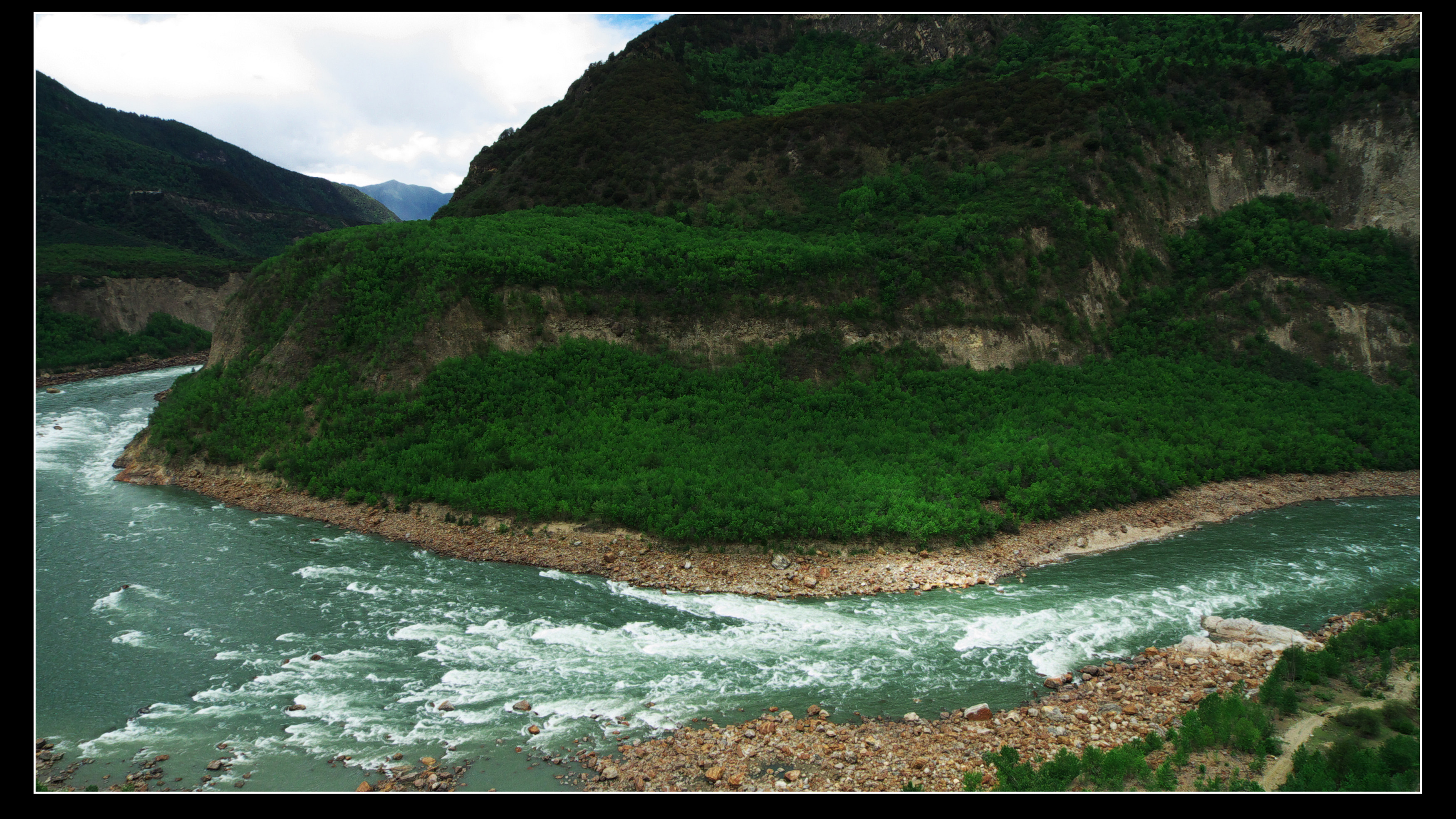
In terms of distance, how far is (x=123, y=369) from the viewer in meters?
53.2

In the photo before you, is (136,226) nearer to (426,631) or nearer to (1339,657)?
(426,631)

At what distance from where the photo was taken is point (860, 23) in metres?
54.1

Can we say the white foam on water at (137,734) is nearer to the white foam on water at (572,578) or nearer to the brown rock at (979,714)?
the white foam on water at (572,578)

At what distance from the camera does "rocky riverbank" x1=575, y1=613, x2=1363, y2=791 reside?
11.4 metres

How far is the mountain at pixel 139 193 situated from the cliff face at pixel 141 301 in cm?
1823

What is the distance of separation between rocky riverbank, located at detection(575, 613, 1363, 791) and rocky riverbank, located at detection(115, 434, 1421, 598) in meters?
5.76

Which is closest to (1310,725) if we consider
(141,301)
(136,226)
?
(141,301)

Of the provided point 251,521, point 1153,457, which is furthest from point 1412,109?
point 251,521

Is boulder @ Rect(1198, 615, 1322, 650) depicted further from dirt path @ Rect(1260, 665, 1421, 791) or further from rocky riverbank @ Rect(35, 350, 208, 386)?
rocky riverbank @ Rect(35, 350, 208, 386)

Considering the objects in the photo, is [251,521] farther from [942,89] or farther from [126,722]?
[942,89]

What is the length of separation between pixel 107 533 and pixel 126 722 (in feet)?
40.0

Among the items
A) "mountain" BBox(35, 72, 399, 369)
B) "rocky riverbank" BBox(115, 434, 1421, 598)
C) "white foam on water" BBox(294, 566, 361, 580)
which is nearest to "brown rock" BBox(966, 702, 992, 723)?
"rocky riverbank" BBox(115, 434, 1421, 598)

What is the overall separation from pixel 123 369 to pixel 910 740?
6189 centimetres

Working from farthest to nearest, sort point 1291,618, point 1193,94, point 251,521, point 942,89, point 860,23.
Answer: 1. point 860,23
2. point 942,89
3. point 1193,94
4. point 251,521
5. point 1291,618
